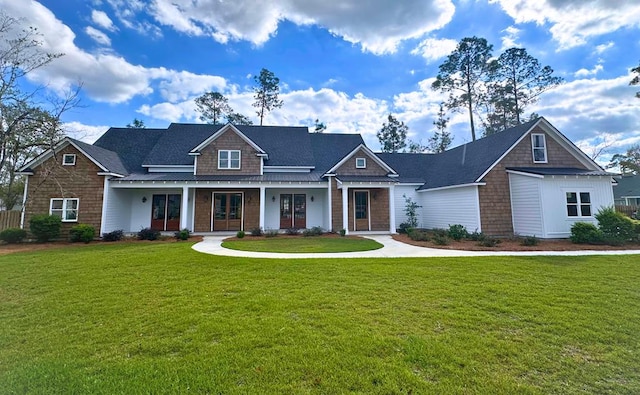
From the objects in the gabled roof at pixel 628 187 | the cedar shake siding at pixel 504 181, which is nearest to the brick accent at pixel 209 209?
the cedar shake siding at pixel 504 181

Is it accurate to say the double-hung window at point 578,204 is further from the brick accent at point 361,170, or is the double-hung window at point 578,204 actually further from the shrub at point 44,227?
the shrub at point 44,227

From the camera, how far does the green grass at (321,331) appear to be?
8.86 feet

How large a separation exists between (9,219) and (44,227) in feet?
9.34

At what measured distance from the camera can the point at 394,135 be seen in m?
36.2

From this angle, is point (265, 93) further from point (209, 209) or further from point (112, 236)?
point (112, 236)

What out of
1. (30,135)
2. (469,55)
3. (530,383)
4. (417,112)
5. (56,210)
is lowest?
(530,383)

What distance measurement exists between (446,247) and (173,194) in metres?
15.6

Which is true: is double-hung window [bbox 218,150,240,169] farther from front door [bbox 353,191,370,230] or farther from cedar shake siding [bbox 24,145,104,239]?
front door [bbox 353,191,370,230]

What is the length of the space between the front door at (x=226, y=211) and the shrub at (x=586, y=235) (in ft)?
56.2

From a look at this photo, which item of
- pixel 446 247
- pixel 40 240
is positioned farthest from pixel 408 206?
pixel 40 240

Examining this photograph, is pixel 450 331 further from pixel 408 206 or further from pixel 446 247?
pixel 408 206

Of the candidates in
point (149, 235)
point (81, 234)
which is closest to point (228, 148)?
point (149, 235)

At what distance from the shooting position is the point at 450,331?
3752 mm

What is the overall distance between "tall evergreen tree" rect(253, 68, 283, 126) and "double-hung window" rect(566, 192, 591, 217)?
2688 cm
